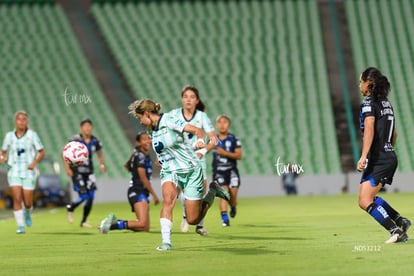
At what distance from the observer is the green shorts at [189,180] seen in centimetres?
1175

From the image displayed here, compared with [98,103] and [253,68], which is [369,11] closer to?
[253,68]

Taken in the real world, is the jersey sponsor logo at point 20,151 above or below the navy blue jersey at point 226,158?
above

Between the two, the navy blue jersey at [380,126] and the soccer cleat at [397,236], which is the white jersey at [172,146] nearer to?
the navy blue jersey at [380,126]

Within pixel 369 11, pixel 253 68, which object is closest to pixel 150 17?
pixel 253 68

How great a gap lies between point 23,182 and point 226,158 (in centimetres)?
381

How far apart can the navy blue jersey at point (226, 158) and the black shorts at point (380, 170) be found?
6.65 metres

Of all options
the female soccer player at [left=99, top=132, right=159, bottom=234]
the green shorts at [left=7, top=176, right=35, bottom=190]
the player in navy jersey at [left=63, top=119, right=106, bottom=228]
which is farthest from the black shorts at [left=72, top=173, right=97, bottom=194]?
the female soccer player at [left=99, top=132, right=159, bottom=234]

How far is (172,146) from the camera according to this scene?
11719 millimetres

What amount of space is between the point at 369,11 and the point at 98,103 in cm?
1435

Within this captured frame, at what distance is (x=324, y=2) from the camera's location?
46500 millimetres

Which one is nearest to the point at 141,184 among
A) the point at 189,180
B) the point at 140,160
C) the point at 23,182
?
the point at 140,160

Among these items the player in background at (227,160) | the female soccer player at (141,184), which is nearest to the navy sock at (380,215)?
the female soccer player at (141,184)

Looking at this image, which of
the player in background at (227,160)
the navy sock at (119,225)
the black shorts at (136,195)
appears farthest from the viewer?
the player in background at (227,160)

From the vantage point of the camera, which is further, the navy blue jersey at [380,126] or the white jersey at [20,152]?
the white jersey at [20,152]
